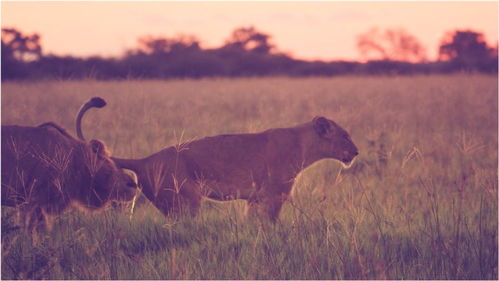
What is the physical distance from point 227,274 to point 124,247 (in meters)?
0.86

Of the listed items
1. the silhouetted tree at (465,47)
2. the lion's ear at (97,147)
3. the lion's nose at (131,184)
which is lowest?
the lion's nose at (131,184)

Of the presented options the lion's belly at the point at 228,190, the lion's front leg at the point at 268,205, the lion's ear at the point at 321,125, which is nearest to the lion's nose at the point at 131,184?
the lion's belly at the point at 228,190

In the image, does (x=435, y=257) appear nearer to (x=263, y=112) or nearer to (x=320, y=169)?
(x=320, y=169)

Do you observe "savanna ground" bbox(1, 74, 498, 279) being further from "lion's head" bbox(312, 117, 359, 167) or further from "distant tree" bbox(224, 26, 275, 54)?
"distant tree" bbox(224, 26, 275, 54)

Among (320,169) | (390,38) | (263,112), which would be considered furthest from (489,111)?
(390,38)

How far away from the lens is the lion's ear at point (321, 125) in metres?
4.35

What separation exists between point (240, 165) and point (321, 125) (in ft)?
2.62

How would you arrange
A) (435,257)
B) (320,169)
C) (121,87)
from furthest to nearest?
(121,87)
(320,169)
(435,257)

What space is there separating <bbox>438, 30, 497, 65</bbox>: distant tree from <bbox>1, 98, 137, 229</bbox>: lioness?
2780cm

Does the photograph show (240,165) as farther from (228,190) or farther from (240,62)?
(240,62)

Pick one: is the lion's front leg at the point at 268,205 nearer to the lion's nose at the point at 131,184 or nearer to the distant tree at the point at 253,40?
the lion's nose at the point at 131,184

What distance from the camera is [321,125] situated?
4.38 m

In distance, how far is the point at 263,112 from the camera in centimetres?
867

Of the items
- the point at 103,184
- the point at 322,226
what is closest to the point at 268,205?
the point at 322,226
